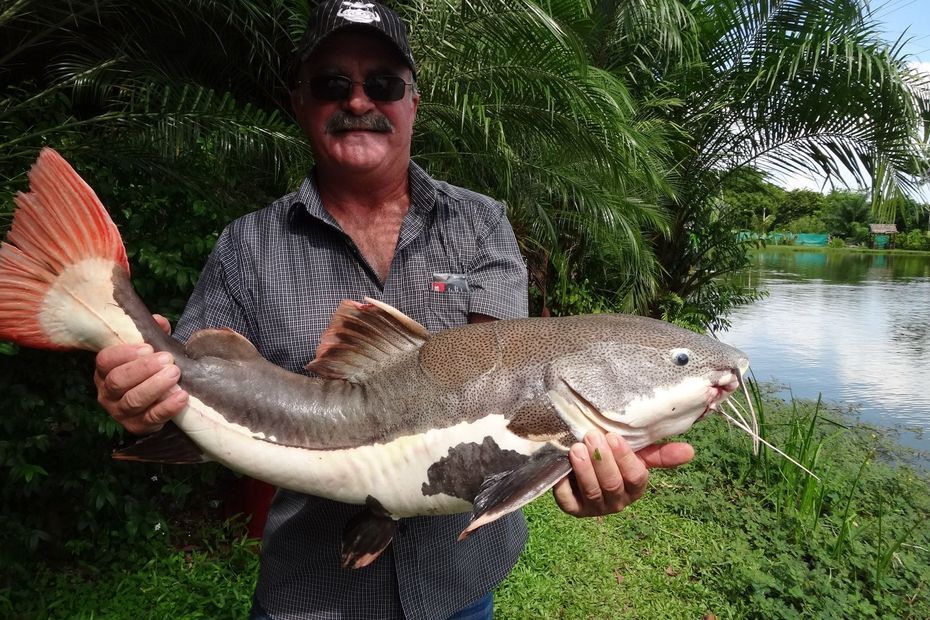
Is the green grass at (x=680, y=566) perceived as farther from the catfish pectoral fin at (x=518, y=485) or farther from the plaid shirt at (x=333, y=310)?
the catfish pectoral fin at (x=518, y=485)

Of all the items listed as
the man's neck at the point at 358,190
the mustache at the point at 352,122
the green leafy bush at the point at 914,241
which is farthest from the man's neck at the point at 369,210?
the green leafy bush at the point at 914,241

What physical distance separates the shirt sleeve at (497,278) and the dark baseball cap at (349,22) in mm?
676

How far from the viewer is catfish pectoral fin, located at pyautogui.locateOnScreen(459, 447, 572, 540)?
60.1 inches

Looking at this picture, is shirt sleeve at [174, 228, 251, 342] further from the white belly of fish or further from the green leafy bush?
the green leafy bush

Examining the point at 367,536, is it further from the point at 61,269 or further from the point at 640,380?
the point at 61,269

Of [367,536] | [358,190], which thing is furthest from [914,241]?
[367,536]

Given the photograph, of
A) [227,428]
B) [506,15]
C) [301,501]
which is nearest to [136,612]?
[301,501]

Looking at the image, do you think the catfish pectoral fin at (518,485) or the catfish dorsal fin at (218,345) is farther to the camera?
the catfish dorsal fin at (218,345)

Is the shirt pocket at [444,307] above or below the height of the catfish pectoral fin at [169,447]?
above

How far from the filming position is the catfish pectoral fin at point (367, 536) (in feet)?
5.74

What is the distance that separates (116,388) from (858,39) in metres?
9.38

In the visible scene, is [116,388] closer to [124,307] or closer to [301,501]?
[124,307]

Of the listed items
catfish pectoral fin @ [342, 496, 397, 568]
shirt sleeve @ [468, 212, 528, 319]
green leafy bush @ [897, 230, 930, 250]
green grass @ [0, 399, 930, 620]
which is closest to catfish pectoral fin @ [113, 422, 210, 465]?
catfish pectoral fin @ [342, 496, 397, 568]

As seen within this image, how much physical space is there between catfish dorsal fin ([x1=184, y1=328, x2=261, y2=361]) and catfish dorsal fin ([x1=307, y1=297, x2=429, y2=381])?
19 centimetres
